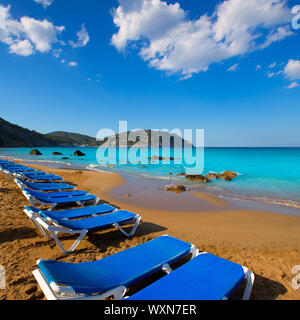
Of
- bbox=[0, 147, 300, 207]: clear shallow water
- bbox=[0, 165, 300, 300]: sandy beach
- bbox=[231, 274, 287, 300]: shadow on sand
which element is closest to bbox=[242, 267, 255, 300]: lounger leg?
bbox=[231, 274, 287, 300]: shadow on sand

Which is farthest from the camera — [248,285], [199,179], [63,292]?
[199,179]

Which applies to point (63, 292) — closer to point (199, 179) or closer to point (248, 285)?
point (248, 285)

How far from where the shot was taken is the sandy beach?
3.30m

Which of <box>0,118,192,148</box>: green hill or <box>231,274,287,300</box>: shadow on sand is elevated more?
<box>0,118,192,148</box>: green hill

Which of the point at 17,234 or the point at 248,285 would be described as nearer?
the point at 248,285

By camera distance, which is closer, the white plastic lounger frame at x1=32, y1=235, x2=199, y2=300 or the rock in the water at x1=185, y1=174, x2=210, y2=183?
the white plastic lounger frame at x1=32, y1=235, x2=199, y2=300

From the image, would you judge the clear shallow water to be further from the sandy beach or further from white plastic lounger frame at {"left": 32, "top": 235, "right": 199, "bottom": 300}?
white plastic lounger frame at {"left": 32, "top": 235, "right": 199, "bottom": 300}

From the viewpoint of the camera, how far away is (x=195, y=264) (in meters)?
2.99

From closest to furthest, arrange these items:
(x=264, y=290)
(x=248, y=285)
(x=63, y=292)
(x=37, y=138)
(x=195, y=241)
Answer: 1. (x=63, y=292)
2. (x=248, y=285)
3. (x=264, y=290)
4. (x=195, y=241)
5. (x=37, y=138)

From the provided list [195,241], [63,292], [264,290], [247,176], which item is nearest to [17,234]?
[63,292]

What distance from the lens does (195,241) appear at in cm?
500

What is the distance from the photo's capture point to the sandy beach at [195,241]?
10.8 feet

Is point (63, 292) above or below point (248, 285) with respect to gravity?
above
